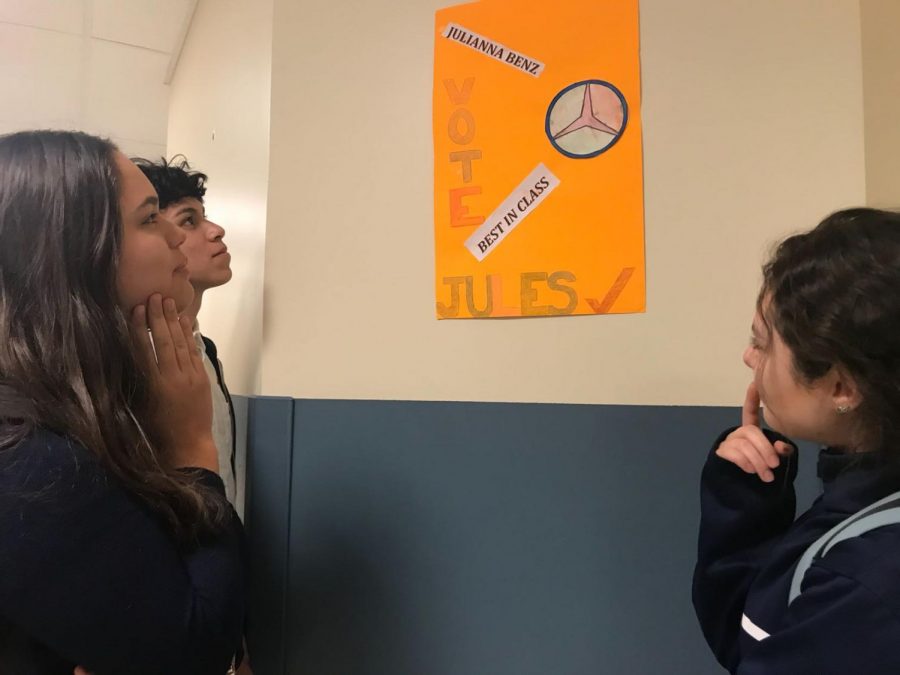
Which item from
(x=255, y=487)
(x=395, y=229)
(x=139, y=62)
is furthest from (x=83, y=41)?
(x=255, y=487)

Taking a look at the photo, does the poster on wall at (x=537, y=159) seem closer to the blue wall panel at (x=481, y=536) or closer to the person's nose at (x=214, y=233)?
the blue wall panel at (x=481, y=536)

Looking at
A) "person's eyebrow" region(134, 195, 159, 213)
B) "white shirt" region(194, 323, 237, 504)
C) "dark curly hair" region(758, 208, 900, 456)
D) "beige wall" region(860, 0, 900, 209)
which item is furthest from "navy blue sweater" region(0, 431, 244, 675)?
"beige wall" region(860, 0, 900, 209)

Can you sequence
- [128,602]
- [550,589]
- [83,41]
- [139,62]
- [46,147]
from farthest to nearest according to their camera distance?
[139,62] < [83,41] < [550,589] < [46,147] < [128,602]

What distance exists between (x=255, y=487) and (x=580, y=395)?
0.53 meters

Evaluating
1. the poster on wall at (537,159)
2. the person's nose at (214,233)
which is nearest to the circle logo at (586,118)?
the poster on wall at (537,159)

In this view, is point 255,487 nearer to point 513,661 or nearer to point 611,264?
point 513,661

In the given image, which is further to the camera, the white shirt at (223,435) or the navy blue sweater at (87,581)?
the white shirt at (223,435)

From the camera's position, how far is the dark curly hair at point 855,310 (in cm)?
55

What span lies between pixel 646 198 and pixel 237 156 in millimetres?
780

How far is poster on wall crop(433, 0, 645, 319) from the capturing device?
0.93 m

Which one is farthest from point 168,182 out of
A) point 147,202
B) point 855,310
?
point 855,310

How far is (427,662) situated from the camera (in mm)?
931

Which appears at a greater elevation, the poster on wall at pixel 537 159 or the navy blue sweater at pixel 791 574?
the poster on wall at pixel 537 159

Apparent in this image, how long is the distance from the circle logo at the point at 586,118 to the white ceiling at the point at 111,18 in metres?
1.38
